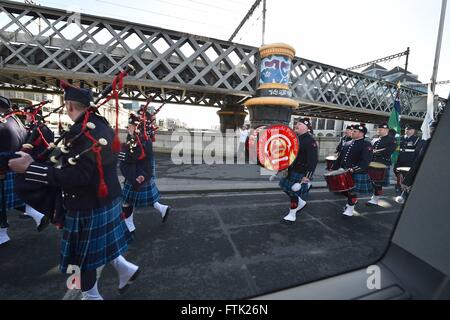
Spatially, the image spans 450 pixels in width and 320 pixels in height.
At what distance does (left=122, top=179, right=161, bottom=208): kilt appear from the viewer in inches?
146

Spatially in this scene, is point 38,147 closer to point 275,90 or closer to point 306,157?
point 306,157

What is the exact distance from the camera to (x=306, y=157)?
4.28 metres

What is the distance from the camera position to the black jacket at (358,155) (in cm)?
450

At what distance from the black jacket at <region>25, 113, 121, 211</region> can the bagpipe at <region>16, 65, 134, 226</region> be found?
0.01m

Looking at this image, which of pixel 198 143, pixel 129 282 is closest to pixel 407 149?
pixel 129 282

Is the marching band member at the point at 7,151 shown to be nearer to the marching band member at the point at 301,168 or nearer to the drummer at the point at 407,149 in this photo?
the marching band member at the point at 301,168

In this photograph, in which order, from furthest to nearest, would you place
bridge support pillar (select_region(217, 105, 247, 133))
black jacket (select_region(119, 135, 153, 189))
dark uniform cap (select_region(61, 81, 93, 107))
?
1. bridge support pillar (select_region(217, 105, 247, 133))
2. black jacket (select_region(119, 135, 153, 189))
3. dark uniform cap (select_region(61, 81, 93, 107))

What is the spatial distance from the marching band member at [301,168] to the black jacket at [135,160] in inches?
108

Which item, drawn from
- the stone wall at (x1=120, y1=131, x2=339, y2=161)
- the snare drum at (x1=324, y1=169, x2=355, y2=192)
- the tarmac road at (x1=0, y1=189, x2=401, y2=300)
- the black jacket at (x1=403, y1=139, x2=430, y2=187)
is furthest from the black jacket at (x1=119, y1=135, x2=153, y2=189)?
the stone wall at (x1=120, y1=131, x2=339, y2=161)

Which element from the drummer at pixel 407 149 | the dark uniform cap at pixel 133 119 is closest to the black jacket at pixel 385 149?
the drummer at pixel 407 149

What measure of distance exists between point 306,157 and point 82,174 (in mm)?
3786

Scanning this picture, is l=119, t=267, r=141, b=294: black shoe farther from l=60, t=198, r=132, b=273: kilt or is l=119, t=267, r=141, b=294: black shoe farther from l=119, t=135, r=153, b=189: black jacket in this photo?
l=119, t=135, r=153, b=189: black jacket

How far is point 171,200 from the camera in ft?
17.1
